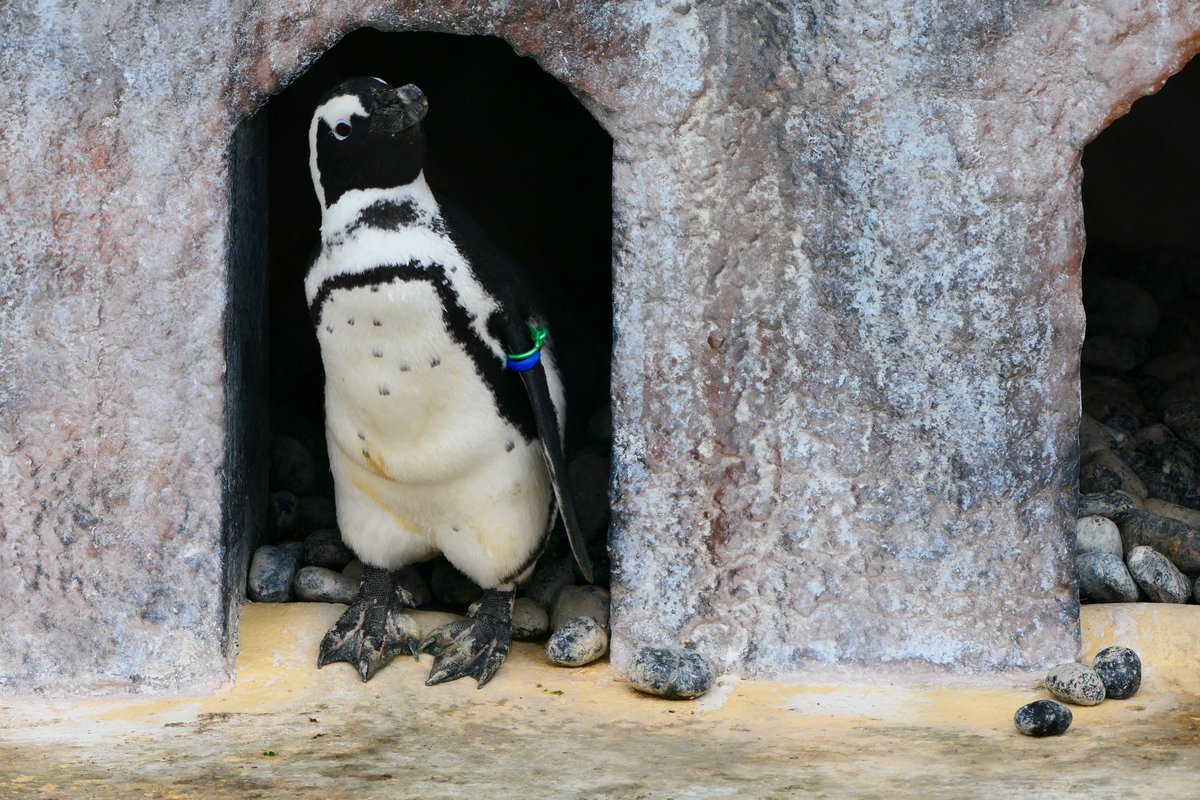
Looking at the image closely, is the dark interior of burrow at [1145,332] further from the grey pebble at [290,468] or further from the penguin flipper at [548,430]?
the grey pebble at [290,468]

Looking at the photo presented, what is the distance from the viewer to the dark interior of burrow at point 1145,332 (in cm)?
367

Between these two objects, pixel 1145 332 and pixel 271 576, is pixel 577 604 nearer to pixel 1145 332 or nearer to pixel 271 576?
pixel 271 576

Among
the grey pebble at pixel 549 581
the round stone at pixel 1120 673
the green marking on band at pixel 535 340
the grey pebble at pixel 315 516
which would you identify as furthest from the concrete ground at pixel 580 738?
the green marking on band at pixel 535 340

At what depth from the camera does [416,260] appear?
9.95 ft

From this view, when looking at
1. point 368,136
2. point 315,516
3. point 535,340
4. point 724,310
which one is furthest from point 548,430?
point 315,516

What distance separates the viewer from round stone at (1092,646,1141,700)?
2.98 m

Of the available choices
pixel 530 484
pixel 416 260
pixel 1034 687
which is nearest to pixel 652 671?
pixel 530 484

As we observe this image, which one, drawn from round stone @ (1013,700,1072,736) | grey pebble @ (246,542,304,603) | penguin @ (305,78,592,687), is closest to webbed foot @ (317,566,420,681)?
penguin @ (305,78,592,687)

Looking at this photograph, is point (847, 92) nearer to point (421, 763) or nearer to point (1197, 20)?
point (1197, 20)

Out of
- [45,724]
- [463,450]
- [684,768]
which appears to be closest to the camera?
[684,768]

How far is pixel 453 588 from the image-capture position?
365 centimetres

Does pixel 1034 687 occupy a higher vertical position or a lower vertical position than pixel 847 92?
lower

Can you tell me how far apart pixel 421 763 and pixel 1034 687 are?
4.19ft

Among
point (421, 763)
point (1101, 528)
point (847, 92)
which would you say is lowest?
point (421, 763)
